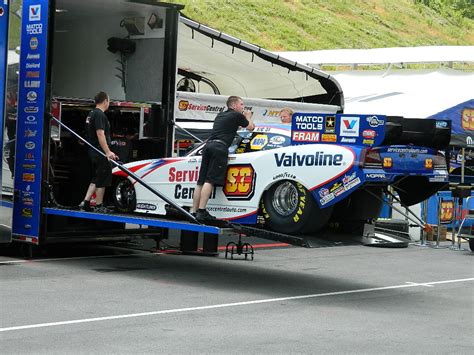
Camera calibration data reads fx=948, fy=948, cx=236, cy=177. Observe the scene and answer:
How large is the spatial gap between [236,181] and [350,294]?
76.8 inches

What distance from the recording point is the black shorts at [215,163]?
455 inches

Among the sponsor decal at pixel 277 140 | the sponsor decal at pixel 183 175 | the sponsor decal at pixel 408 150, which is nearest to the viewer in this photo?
the sponsor decal at pixel 408 150

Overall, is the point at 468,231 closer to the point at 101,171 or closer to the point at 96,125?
the point at 101,171

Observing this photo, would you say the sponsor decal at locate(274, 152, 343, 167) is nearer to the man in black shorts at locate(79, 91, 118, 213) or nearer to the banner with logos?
the man in black shorts at locate(79, 91, 118, 213)

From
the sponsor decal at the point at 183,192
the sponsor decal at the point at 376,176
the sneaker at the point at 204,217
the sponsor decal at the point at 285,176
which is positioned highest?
the sponsor decal at the point at 376,176

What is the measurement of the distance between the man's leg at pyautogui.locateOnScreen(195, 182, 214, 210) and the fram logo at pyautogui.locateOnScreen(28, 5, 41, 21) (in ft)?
11.3

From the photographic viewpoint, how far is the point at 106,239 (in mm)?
13695

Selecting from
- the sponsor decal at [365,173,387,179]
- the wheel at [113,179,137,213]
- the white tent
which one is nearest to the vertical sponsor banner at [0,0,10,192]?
the wheel at [113,179,137,213]

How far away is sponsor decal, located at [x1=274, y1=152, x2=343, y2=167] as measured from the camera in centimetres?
1079

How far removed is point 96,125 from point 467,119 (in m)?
11.1

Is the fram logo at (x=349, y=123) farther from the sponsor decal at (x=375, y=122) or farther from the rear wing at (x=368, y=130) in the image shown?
the sponsor decal at (x=375, y=122)

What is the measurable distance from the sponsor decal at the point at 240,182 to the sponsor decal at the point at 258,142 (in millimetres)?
450

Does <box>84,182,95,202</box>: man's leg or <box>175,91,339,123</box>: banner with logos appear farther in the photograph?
<box>175,91,339,123</box>: banner with logos

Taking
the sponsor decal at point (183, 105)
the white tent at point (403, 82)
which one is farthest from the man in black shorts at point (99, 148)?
the white tent at point (403, 82)
